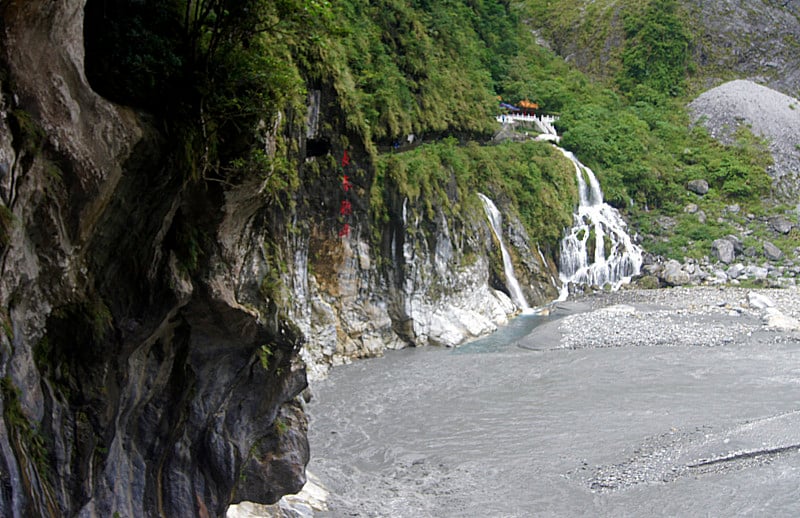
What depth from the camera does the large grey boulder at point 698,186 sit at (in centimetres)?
4634

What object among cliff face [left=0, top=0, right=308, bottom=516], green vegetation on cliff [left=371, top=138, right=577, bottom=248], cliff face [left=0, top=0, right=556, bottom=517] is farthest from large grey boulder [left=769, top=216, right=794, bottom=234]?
cliff face [left=0, top=0, right=308, bottom=516]

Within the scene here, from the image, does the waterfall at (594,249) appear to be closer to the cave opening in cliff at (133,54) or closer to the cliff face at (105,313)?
the cliff face at (105,313)

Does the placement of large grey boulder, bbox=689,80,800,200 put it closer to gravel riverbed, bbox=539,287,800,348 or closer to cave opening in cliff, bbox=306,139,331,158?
gravel riverbed, bbox=539,287,800,348

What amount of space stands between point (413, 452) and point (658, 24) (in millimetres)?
55575

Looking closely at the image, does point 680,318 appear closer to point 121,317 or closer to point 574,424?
point 574,424

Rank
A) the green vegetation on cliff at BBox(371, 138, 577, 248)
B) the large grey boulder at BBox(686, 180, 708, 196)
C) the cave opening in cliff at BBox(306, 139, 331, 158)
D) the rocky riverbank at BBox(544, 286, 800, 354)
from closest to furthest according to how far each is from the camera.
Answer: the cave opening in cliff at BBox(306, 139, 331, 158), the rocky riverbank at BBox(544, 286, 800, 354), the green vegetation on cliff at BBox(371, 138, 577, 248), the large grey boulder at BBox(686, 180, 708, 196)

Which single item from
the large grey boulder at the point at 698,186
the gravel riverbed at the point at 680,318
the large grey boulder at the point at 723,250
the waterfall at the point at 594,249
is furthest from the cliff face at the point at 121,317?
the large grey boulder at the point at 698,186

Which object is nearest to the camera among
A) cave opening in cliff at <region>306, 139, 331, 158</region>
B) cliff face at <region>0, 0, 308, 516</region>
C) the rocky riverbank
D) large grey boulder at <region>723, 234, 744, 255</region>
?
cliff face at <region>0, 0, 308, 516</region>

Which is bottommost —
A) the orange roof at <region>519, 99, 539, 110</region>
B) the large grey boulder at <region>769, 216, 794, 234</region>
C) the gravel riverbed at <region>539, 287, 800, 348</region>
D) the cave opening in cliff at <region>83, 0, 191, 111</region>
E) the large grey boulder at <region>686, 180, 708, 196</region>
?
the gravel riverbed at <region>539, 287, 800, 348</region>

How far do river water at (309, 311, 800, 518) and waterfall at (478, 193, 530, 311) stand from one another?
7552mm

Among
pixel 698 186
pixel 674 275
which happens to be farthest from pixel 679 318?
pixel 698 186

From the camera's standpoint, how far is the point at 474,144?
3616cm

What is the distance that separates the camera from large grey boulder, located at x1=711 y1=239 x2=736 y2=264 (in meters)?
39.7

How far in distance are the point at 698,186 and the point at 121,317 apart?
1756 inches
